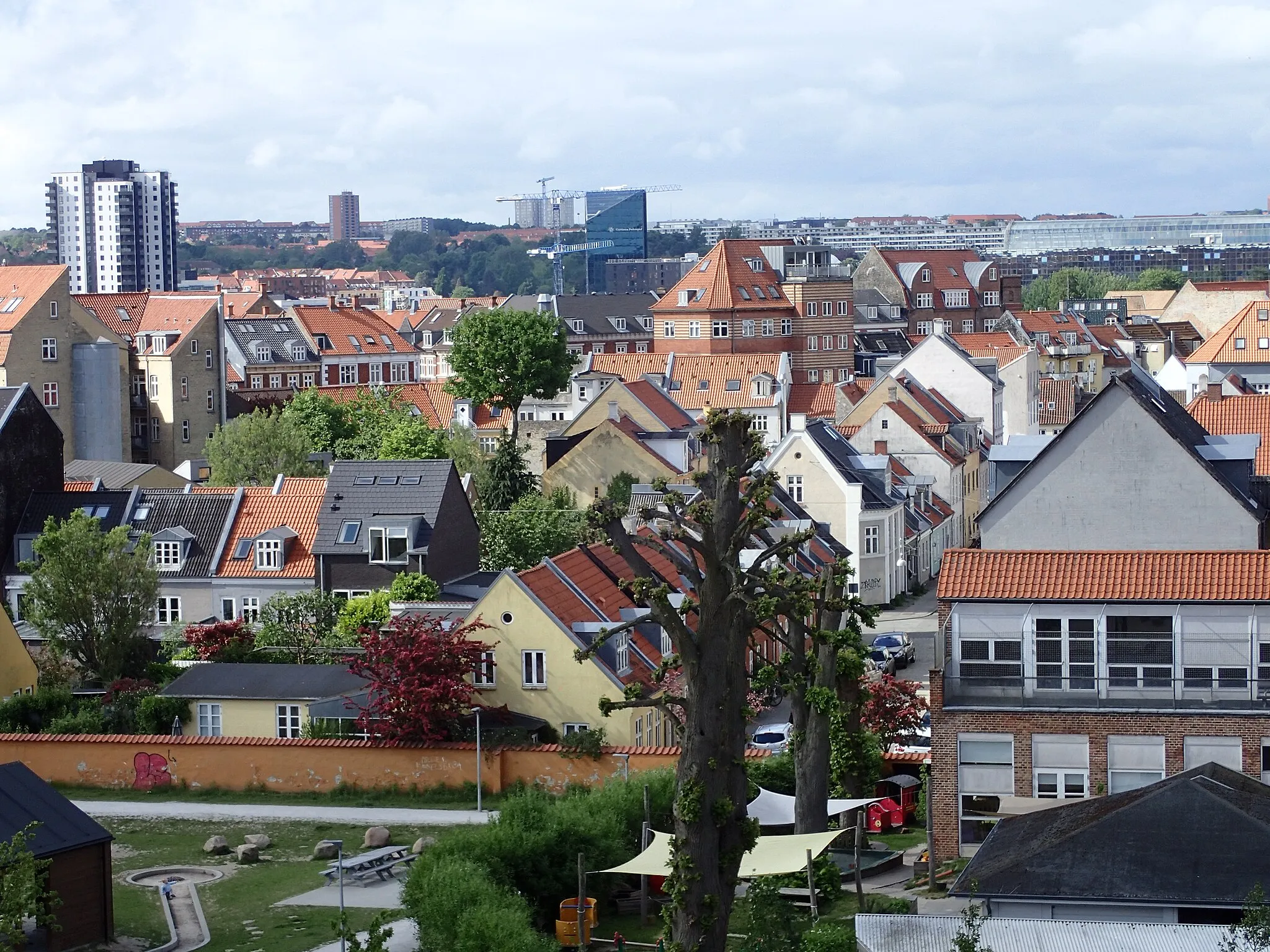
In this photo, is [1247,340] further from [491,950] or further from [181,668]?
[491,950]

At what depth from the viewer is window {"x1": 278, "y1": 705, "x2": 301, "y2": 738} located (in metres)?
47.7

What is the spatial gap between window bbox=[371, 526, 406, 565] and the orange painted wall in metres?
15.5

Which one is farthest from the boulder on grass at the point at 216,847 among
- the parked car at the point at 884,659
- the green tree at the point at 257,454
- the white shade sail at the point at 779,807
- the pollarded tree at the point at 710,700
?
the green tree at the point at 257,454

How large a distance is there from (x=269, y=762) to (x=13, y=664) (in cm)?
1085

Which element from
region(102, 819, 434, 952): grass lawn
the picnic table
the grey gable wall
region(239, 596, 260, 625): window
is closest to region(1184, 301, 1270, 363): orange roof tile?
region(239, 596, 260, 625): window

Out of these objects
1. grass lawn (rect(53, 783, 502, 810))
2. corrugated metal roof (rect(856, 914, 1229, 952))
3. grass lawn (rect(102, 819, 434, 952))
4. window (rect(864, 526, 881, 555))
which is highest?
window (rect(864, 526, 881, 555))

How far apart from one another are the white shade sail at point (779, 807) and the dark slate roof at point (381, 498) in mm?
24839

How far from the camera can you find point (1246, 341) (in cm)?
10800

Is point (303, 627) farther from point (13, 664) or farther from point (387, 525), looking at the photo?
point (13, 664)

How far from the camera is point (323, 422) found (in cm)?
9262

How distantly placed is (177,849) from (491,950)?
45.9 ft

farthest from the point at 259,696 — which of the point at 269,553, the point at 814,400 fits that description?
the point at 814,400

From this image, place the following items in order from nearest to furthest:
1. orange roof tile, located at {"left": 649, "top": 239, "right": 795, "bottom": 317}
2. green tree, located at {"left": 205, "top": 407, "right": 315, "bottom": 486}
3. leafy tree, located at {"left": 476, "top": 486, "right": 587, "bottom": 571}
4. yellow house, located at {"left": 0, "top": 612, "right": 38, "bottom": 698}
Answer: yellow house, located at {"left": 0, "top": 612, "right": 38, "bottom": 698} < leafy tree, located at {"left": 476, "top": 486, "right": 587, "bottom": 571} < green tree, located at {"left": 205, "top": 407, "right": 315, "bottom": 486} < orange roof tile, located at {"left": 649, "top": 239, "right": 795, "bottom": 317}

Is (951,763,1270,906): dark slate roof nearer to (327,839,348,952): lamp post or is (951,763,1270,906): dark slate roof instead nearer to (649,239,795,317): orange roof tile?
(327,839,348,952): lamp post
